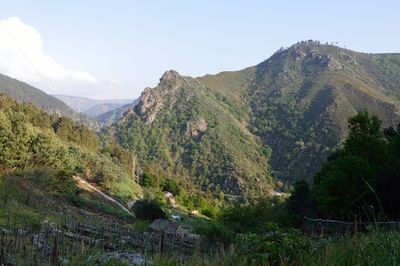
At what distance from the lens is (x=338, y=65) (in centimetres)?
14262

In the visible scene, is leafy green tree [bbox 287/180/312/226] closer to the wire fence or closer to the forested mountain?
the wire fence

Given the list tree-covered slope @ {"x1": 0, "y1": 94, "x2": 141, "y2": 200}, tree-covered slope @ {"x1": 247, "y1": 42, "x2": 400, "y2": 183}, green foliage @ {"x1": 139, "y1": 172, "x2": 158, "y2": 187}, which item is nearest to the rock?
tree-covered slope @ {"x1": 247, "y1": 42, "x2": 400, "y2": 183}

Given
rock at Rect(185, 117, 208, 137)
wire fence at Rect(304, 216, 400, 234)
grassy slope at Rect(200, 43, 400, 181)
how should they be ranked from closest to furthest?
wire fence at Rect(304, 216, 400, 234) < grassy slope at Rect(200, 43, 400, 181) < rock at Rect(185, 117, 208, 137)

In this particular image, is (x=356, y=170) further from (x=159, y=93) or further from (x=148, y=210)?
(x=159, y=93)

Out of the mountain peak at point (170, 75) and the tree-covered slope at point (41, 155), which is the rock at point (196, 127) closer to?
the mountain peak at point (170, 75)

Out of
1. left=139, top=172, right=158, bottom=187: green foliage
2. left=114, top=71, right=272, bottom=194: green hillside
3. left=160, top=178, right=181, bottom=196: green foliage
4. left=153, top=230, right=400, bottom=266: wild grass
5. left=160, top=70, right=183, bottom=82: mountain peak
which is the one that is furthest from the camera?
left=160, top=70, right=183, bottom=82: mountain peak

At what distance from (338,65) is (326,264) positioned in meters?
148

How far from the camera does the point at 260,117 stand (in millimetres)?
134375

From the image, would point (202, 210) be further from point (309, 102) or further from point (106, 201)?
point (309, 102)

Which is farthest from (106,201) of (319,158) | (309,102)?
(309,102)

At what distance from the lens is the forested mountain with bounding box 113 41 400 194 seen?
307 ft

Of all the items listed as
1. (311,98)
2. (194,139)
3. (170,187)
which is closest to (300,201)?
(170,187)

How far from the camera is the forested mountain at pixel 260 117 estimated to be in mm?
93706

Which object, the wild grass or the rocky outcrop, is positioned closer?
the wild grass
